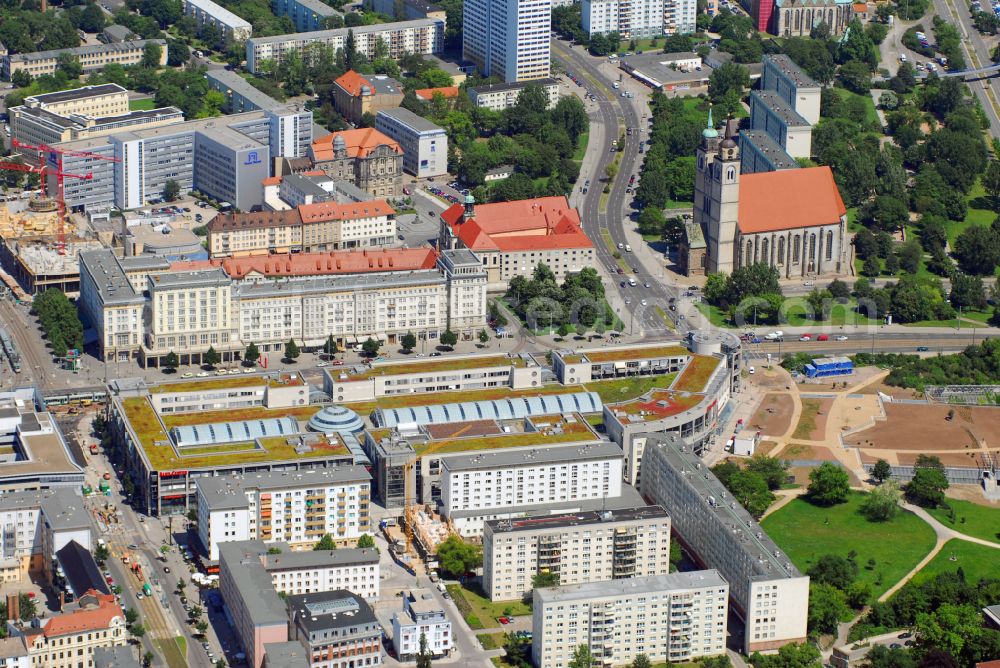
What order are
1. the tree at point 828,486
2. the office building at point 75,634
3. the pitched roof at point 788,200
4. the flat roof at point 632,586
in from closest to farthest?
the office building at point 75,634, the flat roof at point 632,586, the tree at point 828,486, the pitched roof at point 788,200

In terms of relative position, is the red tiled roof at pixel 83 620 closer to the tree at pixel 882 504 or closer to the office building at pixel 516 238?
the tree at pixel 882 504

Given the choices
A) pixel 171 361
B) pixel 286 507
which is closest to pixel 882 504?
pixel 286 507

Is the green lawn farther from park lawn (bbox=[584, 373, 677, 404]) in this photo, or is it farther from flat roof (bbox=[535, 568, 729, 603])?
park lawn (bbox=[584, 373, 677, 404])

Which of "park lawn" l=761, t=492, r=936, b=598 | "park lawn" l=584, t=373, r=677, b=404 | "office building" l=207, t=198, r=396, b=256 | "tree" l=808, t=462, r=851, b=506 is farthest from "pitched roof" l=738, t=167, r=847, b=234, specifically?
"park lawn" l=761, t=492, r=936, b=598

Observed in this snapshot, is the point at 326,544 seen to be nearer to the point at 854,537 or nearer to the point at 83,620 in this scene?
the point at 83,620

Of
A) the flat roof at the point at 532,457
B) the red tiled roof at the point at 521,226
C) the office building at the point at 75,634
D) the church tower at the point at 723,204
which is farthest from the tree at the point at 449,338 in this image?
the office building at the point at 75,634

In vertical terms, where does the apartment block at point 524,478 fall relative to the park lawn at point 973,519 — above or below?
above
